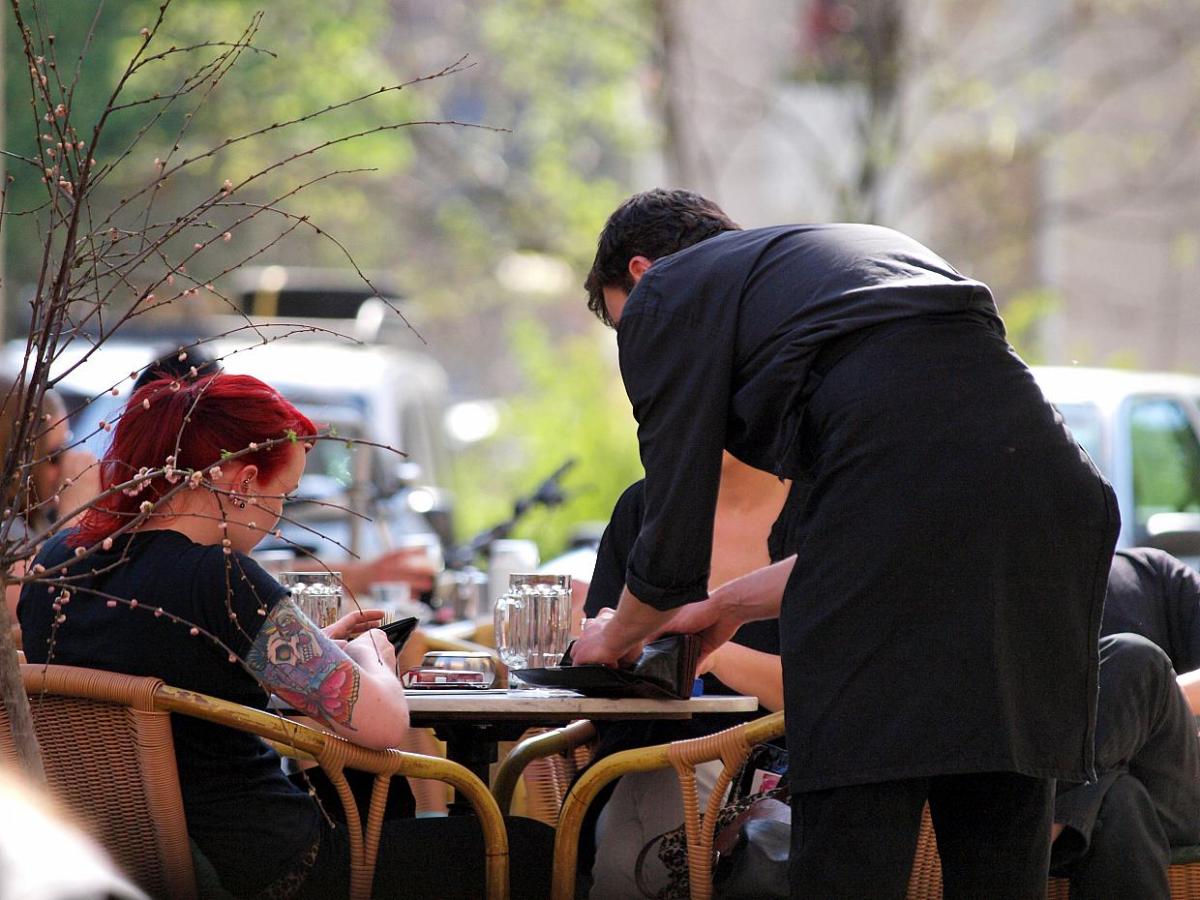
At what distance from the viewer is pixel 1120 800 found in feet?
11.0

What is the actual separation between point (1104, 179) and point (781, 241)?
67.1 ft

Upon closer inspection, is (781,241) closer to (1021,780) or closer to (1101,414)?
(1021,780)

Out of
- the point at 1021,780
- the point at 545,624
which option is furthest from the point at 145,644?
the point at 1021,780

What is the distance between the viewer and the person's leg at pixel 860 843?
2.49 metres

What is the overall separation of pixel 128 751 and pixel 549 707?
0.72 meters

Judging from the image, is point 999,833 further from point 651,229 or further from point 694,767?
point 651,229

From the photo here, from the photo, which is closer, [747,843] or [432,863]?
[747,843]

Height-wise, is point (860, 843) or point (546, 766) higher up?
point (860, 843)

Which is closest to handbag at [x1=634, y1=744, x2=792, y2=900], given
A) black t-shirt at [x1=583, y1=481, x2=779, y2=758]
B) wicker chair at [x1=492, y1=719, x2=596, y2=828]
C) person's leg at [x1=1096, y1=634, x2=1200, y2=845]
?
black t-shirt at [x1=583, y1=481, x2=779, y2=758]

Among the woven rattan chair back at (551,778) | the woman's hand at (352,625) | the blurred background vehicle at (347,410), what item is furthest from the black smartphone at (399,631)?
the blurred background vehicle at (347,410)

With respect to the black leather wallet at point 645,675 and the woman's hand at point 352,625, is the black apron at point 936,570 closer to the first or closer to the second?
the black leather wallet at point 645,675

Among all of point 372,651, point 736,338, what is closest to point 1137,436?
point 372,651

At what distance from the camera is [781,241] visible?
9.05 feet

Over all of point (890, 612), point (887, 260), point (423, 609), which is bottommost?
point (423, 609)
